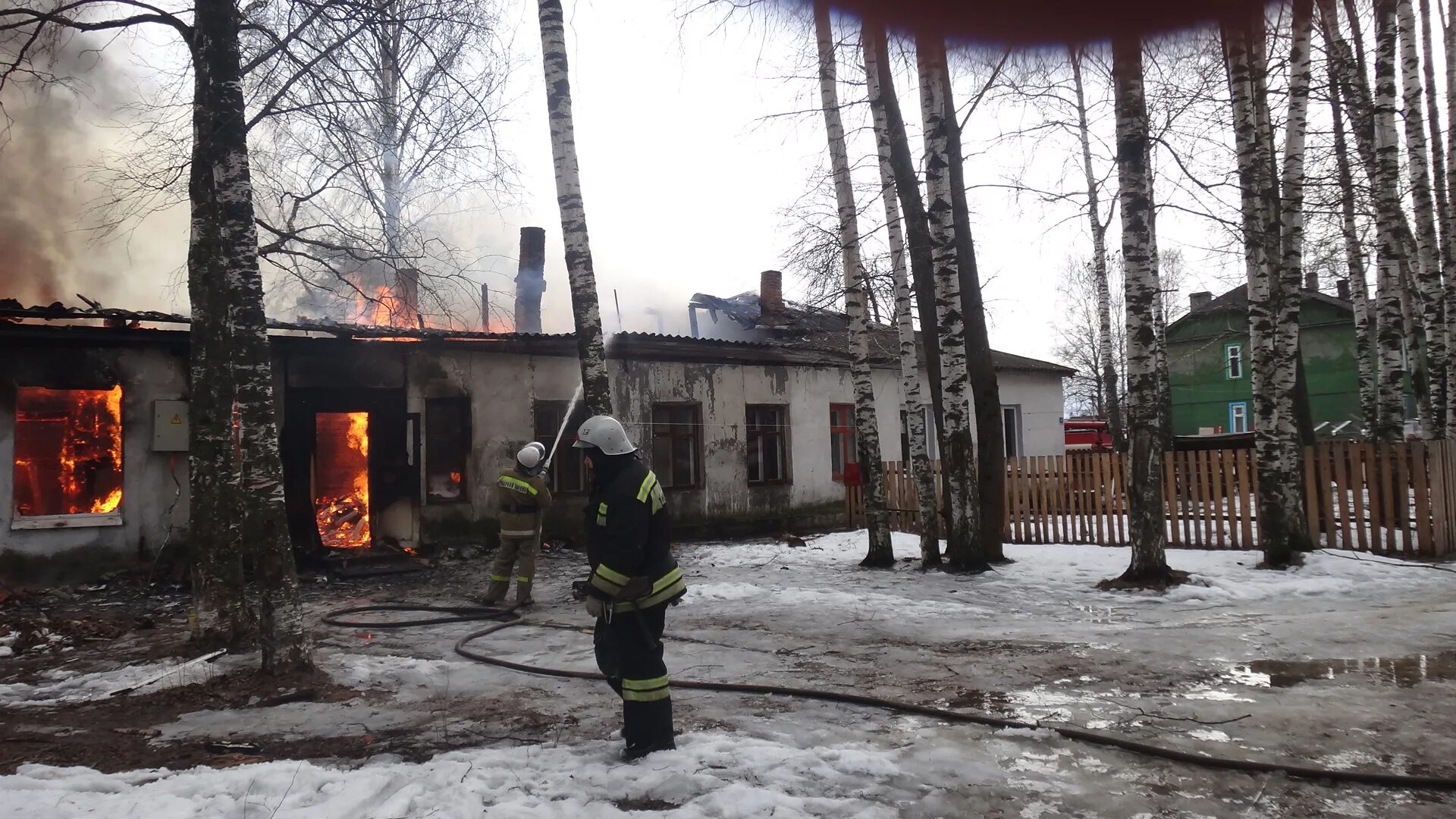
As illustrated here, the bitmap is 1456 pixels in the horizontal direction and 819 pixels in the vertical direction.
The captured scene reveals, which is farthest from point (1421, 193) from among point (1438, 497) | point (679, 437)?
point (679, 437)

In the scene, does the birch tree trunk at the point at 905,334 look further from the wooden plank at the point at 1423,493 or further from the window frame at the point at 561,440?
the window frame at the point at 561,440

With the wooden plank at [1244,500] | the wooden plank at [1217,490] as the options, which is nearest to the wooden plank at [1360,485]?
the wooden plank at [1244,500]

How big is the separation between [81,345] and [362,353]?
11.2 ft

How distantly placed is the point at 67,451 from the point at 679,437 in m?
9.11

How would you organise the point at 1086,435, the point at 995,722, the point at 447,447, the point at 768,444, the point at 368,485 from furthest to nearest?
the point at 1086,435
the point at 768,444
the point at 447,447
the point at 368,485
the point at 995,722

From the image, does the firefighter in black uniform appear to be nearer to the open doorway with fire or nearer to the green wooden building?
the open doorway with fire

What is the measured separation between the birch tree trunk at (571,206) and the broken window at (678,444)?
6230 millimetres

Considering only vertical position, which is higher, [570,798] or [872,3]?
[872,3]

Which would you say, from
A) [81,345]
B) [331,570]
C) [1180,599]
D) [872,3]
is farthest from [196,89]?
[1180,599]

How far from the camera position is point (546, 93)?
29.1 feet

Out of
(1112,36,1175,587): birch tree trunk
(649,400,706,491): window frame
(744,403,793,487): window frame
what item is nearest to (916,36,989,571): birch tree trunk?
(1112,36,1175,587): birch tree trunk

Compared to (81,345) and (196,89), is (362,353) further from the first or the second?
(196,89)

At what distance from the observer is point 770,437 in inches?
653

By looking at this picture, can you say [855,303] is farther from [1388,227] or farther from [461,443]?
[1388,227]
